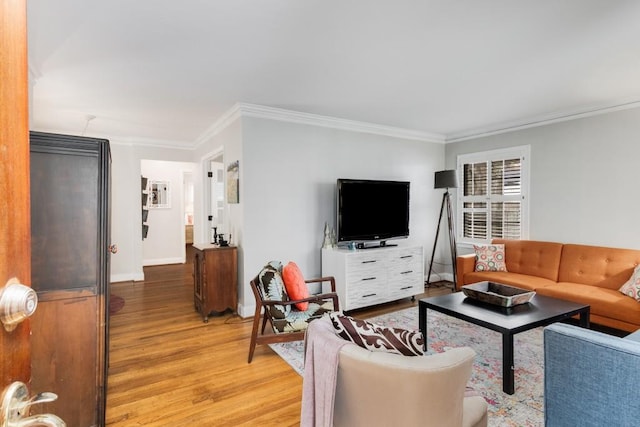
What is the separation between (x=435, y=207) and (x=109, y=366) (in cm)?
491

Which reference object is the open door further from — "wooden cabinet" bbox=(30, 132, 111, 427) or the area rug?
the area rug

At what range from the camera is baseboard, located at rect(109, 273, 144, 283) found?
5.71 meters

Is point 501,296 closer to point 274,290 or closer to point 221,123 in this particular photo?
point 274,290

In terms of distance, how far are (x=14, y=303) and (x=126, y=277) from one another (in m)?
6.06

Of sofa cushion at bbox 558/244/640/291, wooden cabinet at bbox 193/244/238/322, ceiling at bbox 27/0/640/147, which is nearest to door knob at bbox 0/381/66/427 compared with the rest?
ceiling at bbox 27/0/640/147

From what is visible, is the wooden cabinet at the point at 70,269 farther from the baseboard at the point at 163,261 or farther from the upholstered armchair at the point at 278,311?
the baseboard at the point at 163,261

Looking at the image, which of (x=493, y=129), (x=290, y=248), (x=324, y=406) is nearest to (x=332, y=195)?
(x=290, y=248)

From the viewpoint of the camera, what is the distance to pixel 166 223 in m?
7.52

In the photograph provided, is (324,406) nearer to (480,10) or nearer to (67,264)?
(67,264)

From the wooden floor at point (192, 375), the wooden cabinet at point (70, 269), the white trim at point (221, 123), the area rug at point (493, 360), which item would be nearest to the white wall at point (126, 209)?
the white trim at point (221, 123)

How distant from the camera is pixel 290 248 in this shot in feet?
13.8

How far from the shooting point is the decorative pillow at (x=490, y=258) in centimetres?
440

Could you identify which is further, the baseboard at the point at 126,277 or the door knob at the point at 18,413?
the baseboard at the point at 126,277

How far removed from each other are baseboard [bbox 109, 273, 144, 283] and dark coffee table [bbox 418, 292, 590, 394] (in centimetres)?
500
